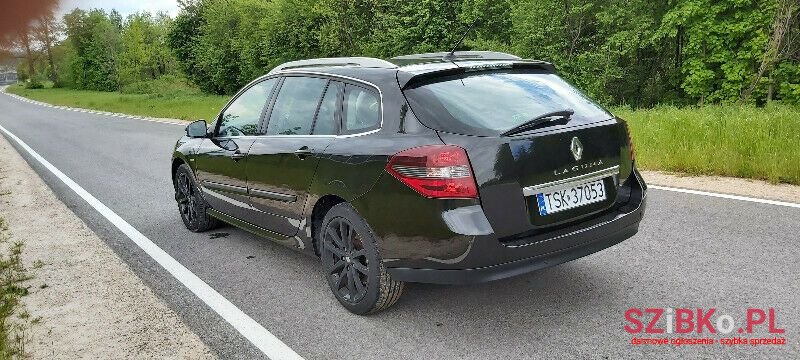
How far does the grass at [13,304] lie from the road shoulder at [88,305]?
0.06 meters

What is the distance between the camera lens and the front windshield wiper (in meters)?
3.40

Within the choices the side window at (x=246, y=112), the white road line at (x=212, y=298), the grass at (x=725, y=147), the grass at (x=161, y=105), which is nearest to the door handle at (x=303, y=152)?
the side window at (x=246, y=112)

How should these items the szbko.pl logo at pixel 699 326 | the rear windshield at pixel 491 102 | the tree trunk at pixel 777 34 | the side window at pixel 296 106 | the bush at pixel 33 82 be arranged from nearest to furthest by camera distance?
the bush at pixel 33 82, the szbko.pl logo at pixel 699 326, the rear windshield at pixel 491 102, the side window at pixel 296 106, the tree trunk at pixel 777 34

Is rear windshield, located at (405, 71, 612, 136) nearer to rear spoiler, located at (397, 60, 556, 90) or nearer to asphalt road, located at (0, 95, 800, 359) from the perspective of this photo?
rear spoiler, located at (397, 60, 556, 90)

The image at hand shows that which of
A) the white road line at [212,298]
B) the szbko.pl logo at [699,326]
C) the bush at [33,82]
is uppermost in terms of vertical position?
the bush at [33,82]

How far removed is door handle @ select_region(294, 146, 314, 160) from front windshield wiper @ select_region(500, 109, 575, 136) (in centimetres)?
140

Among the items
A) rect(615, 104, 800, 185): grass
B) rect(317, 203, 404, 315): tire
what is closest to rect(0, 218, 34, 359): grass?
rect(317, 203, 404, 315): tire

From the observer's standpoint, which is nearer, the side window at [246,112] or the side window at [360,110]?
the side window at [360,110]

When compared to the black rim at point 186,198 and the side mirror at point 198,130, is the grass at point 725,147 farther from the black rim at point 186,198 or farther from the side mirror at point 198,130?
the side mirror at point 198,130

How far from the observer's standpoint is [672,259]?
179 inches

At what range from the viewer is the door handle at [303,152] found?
4.10 meters

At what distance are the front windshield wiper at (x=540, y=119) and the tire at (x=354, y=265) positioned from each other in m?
1.02

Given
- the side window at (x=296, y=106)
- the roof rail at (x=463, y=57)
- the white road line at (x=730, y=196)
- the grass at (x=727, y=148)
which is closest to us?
the roof rail at (x=463, y=57)

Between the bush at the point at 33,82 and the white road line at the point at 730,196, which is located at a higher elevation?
the bush at the point at 33,82
